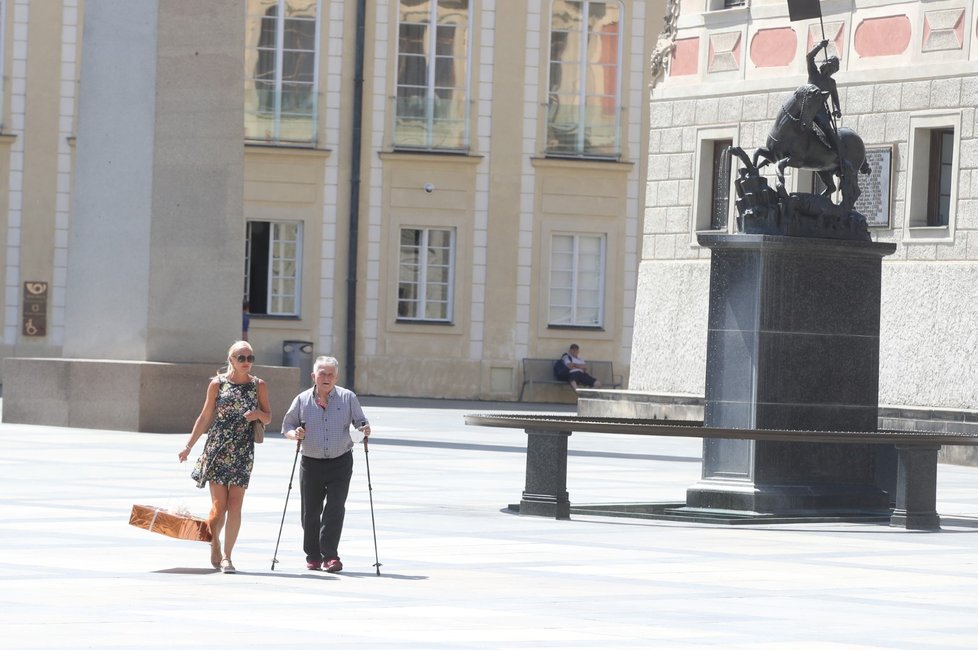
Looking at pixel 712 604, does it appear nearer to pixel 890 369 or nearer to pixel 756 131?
pixel 890 369

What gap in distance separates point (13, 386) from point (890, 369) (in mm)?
11457

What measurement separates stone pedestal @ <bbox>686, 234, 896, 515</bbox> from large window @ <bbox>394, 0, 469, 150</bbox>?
26.4 metres

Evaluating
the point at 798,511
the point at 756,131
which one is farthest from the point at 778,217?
the point at 756,131

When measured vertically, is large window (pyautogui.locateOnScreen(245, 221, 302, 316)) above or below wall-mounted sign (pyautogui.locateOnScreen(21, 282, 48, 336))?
above

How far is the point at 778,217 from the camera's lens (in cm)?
1778

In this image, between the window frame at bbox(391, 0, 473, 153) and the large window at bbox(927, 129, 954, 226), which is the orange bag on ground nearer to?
the large window at bbox(927, 129, 954, 226)

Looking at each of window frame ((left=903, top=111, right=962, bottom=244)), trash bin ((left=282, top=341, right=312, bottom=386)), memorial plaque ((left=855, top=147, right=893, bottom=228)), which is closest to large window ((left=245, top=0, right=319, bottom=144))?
trash bin ((left=282, top=341, right=312, bottom=386))

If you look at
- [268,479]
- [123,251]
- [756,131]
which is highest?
[756,131]

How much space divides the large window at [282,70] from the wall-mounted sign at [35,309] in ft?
16.8

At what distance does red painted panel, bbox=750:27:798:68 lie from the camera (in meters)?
31.0

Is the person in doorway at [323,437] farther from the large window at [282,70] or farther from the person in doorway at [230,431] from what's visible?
the large window at [282,70]

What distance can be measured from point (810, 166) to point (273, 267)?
2612 cm

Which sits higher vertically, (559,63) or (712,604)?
(559,63)

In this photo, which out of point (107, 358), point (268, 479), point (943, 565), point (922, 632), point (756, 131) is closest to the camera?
point (922, 632)
